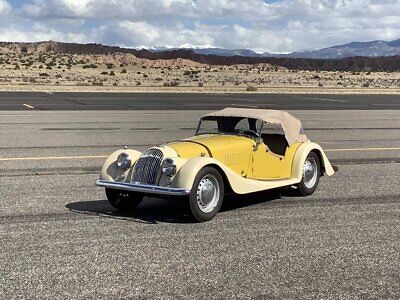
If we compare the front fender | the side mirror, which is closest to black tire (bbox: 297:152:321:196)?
the side mirror

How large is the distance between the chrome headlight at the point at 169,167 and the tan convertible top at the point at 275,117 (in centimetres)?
160

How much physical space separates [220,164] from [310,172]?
220cm

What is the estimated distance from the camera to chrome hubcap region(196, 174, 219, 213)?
689 centimetres

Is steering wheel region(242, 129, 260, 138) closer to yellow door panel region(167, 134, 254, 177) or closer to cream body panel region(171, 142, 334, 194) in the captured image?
yellow door panel region(167, 134, 254, 177)

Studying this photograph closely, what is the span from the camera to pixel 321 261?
559cm

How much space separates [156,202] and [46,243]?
235 cm

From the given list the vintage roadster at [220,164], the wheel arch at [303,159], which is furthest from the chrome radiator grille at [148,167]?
the wheel arch at [303,159]

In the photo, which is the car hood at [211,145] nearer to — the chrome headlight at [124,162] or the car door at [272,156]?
the car door at [272,156]

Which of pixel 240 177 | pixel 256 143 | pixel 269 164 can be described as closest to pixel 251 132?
pixel 256 143

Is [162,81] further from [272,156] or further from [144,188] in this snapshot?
[144,188]

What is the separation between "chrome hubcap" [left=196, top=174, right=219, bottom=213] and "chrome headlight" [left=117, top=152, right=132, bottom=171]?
1080 mm

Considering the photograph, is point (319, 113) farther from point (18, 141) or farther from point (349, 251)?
point (349, 251)

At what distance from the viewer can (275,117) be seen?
27.3 feet

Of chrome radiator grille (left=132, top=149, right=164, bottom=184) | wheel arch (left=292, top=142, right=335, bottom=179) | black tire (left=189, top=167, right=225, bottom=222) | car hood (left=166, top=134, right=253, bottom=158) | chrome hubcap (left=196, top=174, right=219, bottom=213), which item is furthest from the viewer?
wheel arch (left=292, top=142, right=335, bottom=179)
